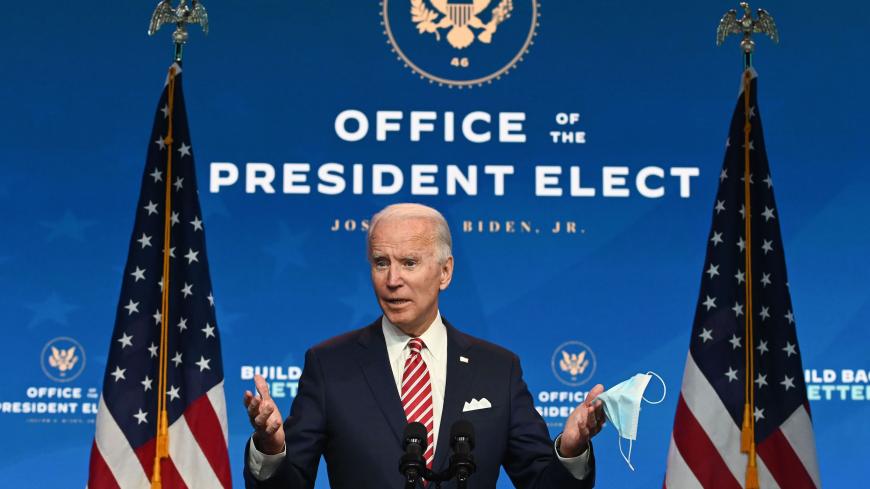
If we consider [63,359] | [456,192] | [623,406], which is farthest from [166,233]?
[623,406]

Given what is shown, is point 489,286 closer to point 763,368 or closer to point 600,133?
point 600,133

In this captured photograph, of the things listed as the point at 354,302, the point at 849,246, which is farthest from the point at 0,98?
the point at 849,246

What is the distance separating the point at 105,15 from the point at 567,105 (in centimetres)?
208

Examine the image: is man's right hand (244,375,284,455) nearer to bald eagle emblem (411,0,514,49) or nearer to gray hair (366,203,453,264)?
gray hair (366,203,453,264)

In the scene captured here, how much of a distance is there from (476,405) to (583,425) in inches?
14.3

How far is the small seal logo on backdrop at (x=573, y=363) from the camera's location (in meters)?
4.69

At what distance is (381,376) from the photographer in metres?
2.64

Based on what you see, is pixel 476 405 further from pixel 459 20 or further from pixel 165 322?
pixel 459 20

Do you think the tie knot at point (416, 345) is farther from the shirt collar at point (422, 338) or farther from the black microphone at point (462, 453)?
the black microphone at point (462, 453)

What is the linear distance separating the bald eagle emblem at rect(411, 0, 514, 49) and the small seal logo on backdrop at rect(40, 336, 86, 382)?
201cm

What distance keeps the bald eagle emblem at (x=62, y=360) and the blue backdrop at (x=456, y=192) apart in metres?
0.03

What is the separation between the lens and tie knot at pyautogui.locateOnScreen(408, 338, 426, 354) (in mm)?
2684

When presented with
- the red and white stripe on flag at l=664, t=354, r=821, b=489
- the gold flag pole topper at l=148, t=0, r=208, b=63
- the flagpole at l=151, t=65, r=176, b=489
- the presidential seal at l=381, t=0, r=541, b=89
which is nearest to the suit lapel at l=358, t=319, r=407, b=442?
the flagpole at l=151, t=65, r=176, b=489


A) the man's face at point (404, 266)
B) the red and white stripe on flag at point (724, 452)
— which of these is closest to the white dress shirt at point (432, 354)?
the man's face at point (404, 266)
